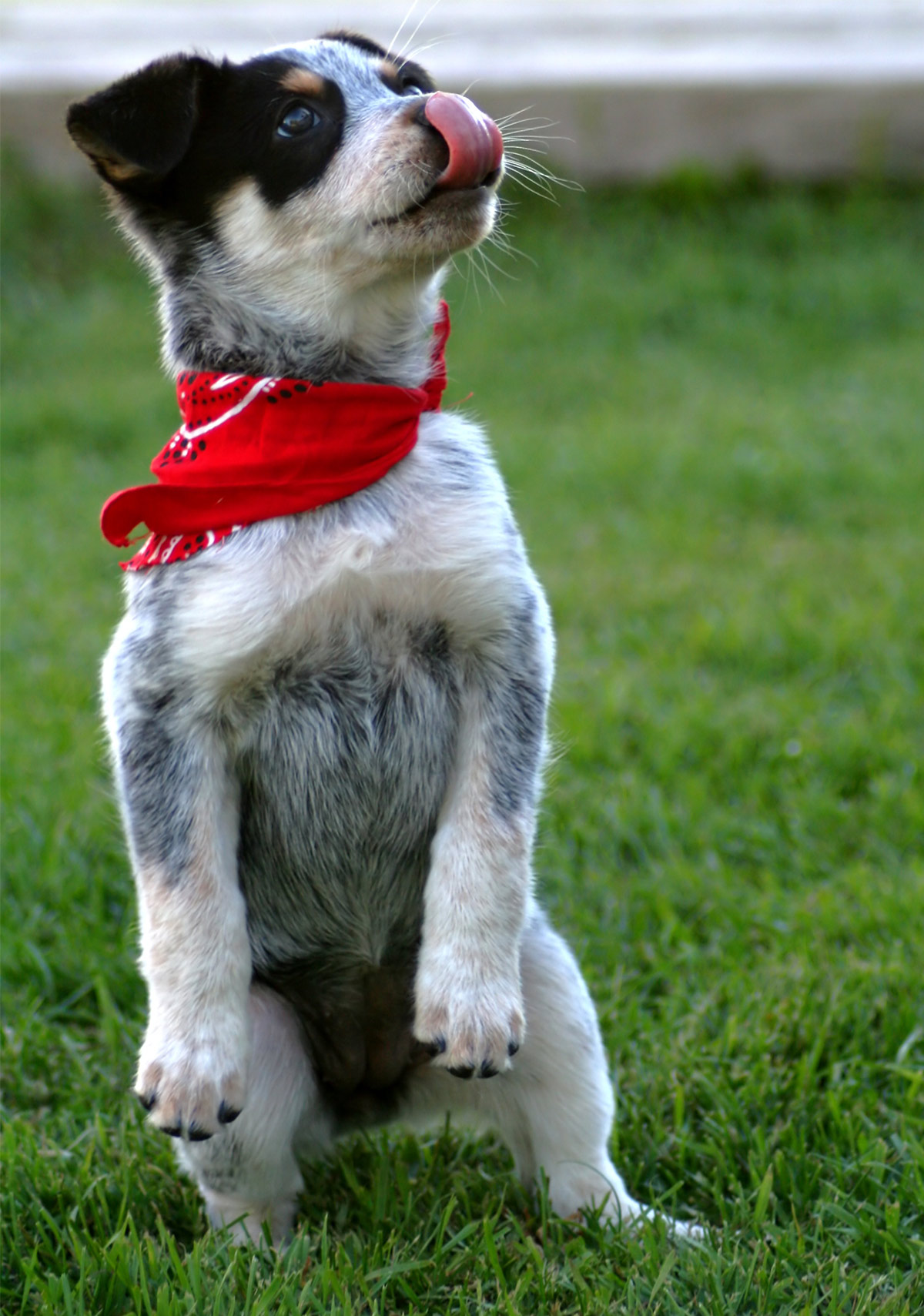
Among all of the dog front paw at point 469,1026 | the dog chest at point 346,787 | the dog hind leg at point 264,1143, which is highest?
the dog chest at point 346,787

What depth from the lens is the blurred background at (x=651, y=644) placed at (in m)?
2.71

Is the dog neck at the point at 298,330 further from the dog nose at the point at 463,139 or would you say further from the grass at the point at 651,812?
the grass at the point at 651,812

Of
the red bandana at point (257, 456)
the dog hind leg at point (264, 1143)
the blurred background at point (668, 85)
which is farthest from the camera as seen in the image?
the blurred background at point (668, 85)

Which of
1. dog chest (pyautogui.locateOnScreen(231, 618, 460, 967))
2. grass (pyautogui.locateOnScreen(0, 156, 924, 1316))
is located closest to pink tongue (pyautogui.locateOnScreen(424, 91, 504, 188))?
dog chest (pyautogui.locateOnScreen(231, 618, 460, 967))

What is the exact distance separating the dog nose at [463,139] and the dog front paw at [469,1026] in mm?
1297

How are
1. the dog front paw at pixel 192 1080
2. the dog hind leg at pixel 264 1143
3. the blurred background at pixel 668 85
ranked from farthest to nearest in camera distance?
1. the blurred background at pixel 668 85
2. the dog hind leg at pixel 264 1143
3. the dog front paw at pixel 192 1080

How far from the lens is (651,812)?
4.16 meters

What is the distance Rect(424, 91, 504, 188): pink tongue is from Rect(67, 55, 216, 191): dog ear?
451mm

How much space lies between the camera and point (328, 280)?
8.60 feet

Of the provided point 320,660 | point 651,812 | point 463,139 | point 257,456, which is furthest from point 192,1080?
point 651,812

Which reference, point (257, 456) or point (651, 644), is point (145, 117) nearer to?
point (257, 456)

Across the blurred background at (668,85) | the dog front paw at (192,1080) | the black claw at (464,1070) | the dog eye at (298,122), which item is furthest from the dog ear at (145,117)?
the blurred background at (668,85)

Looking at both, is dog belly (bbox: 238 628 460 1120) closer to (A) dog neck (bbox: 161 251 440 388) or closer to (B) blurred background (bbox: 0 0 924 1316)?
(B) blurred background (bbox: 0 0 924 1316)

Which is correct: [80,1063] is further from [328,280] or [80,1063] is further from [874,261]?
[874,261]
